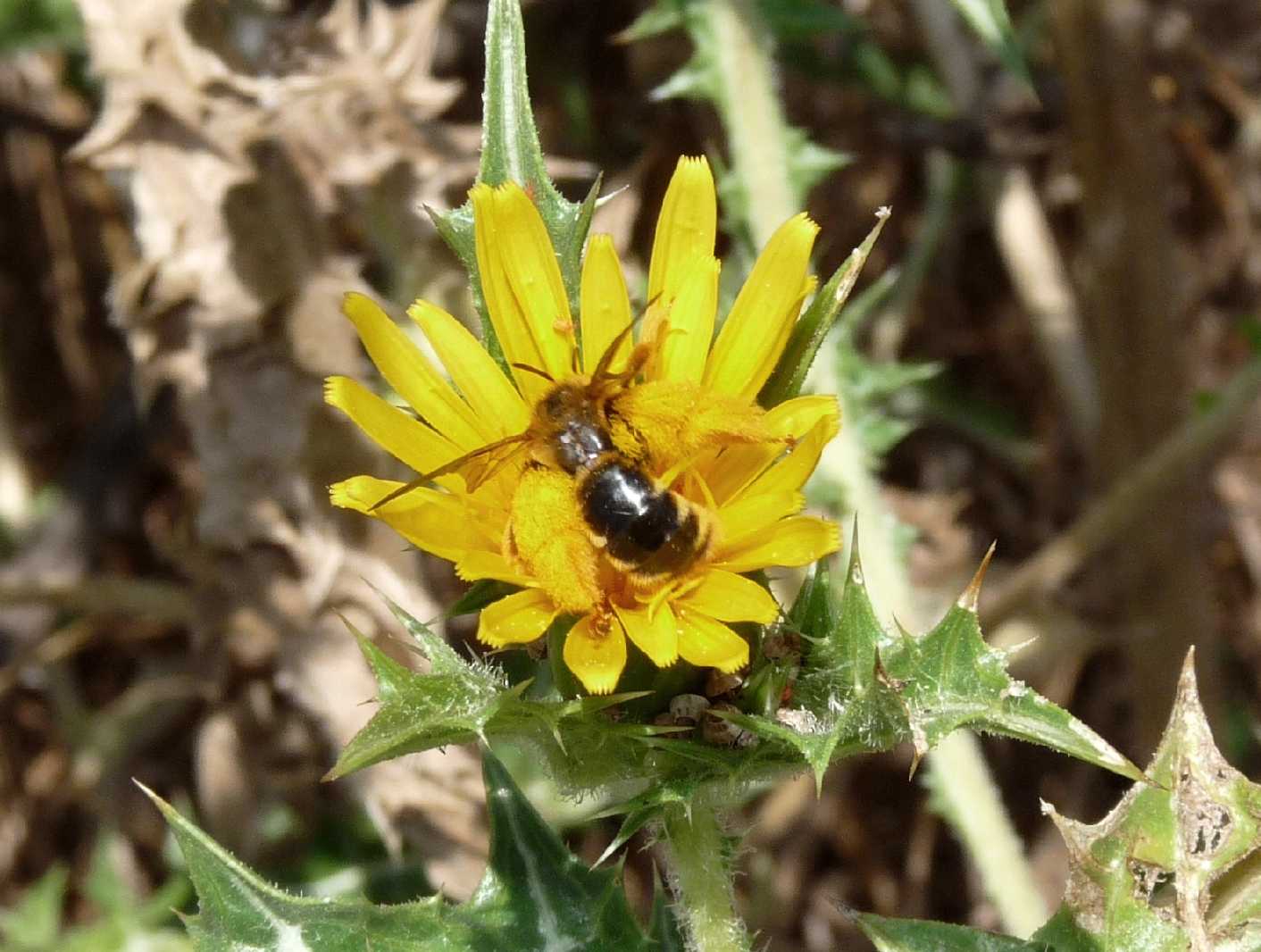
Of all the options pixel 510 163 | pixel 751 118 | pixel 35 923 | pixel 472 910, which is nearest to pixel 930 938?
pixel 472 910

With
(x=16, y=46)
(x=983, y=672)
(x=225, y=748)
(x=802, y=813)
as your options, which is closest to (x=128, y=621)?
(x=225, y=748)

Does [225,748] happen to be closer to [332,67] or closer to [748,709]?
[332,67]

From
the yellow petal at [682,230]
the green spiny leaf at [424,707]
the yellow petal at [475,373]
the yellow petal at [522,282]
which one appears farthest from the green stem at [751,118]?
the green spiny leaf at [424,707]

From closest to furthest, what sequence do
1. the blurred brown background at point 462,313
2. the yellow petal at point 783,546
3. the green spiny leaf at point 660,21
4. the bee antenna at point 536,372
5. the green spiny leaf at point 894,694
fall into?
the green spiny leaf at point 894,694
the yellow petal at point 783,546
the bee antenna at point 536,372
the green spiny leaf at point 660,21
the blurred brown background at point 462,313

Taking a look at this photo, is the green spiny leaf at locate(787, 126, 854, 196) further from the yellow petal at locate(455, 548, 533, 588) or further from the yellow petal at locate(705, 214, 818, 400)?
the yellow petal at locate(455, 548, 533, 588)

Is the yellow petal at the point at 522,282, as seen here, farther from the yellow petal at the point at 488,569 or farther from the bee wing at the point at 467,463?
the yellow petal at the point at 488,569
